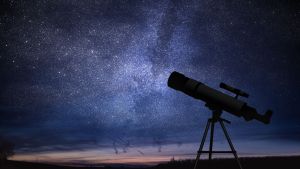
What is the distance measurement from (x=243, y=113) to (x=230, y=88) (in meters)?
0.61

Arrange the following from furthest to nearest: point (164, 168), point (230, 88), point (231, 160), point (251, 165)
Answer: point (231, 160), point (164, 168), point (251, 165), point (230, 88)

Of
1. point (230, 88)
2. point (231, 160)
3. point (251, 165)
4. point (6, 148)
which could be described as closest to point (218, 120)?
point (230, 88)

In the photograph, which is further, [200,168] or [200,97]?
[200,168]

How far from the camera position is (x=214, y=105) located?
8031mm

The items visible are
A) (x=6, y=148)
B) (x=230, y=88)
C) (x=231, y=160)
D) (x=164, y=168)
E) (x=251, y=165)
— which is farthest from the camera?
(x=6, y=148)

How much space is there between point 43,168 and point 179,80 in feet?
41.2

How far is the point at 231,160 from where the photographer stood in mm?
17875

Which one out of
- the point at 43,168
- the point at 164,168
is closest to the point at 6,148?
the point at 43,168

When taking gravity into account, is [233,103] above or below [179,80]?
below

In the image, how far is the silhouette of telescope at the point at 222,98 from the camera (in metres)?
8.05

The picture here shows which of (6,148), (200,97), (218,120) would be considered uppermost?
(6,148)

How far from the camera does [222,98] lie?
26.4ft

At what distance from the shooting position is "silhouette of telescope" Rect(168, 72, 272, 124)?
8047 mm

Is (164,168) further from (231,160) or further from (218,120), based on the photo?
(218,120)
